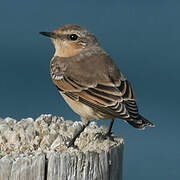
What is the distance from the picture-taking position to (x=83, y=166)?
186 inches

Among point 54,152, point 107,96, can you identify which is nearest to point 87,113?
point 107,96

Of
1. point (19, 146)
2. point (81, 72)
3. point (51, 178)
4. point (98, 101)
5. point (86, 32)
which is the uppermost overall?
point (86, 32)

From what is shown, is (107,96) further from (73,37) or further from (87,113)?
(73,37)

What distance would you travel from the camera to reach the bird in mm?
6355

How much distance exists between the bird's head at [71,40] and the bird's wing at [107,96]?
A: 98 cm

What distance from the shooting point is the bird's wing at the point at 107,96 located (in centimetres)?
631

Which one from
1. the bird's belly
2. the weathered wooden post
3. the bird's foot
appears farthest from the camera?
the bird's belly

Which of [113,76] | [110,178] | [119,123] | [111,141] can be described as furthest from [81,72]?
[119,123]

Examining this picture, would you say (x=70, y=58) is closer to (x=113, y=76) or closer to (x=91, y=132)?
(x=113, y=76)

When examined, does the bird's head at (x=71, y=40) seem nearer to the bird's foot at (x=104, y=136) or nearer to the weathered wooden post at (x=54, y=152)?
the weathered wooden post at (x=54, y=152)

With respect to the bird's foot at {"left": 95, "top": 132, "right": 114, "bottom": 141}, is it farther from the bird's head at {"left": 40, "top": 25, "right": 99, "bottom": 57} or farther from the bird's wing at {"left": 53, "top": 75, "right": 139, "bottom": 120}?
the bird's head at {"left": 40, "top": 25, "right": 99, "bottom": 57}

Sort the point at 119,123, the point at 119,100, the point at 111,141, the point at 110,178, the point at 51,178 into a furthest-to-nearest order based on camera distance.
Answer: the point at 119,123 → the point at 119,100 → the point at 111,141 → the point at 110,178 → the point at 51,178

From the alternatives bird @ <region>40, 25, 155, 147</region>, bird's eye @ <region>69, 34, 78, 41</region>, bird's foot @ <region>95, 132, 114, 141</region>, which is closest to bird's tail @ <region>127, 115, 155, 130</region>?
bird @ <region>40, 25, 155, 147</region>

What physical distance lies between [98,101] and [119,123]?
18.5ft
